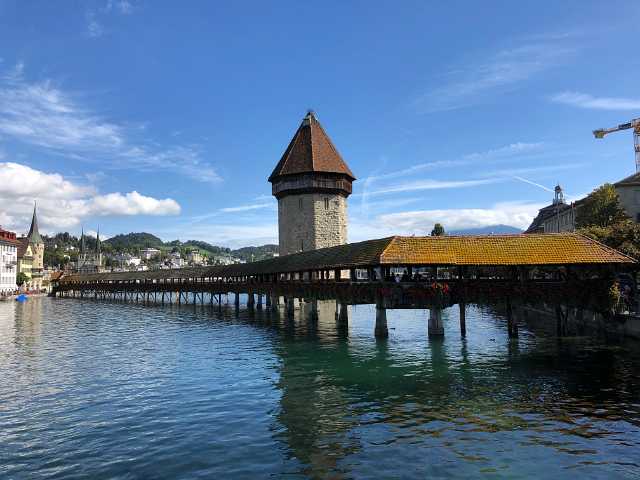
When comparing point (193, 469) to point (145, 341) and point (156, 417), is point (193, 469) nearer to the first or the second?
point (156, 417)

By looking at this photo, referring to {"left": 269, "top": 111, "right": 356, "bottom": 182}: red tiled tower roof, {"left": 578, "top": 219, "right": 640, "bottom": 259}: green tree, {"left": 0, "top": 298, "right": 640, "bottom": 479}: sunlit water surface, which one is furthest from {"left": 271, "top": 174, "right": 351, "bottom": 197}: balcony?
{"left": 0, "top": 298, "right": 640, "bottom": 479}: sunlit water surface

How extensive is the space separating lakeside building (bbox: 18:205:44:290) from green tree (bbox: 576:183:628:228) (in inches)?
3969

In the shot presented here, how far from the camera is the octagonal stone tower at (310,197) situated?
1933 inches

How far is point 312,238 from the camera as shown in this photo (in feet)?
161

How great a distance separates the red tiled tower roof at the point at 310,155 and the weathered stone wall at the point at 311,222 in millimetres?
2568

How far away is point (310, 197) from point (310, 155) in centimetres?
432

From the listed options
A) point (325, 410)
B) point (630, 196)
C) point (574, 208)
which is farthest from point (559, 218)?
point (325, 410)

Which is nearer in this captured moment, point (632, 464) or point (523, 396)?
point (632, 464)

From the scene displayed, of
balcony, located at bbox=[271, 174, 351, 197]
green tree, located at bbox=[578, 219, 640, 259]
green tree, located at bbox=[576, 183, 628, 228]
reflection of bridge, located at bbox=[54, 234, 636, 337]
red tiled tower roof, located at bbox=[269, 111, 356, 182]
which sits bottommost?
reflection of bridge, located at bbox=[54, 234, 636, 337]

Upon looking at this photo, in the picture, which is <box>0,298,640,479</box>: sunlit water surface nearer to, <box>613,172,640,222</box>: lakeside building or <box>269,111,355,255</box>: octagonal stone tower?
<box>269,111,355,255</box>: octagonal stone tower

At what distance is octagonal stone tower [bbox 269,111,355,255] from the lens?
49.1m

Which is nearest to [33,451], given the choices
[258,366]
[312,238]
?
[258,366]

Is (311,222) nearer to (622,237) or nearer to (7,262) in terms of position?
(622,237)

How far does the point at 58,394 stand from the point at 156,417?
426 centimetres
